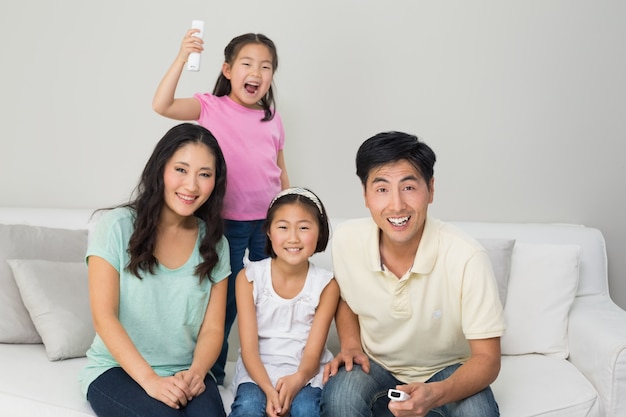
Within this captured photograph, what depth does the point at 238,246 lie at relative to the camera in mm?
2559

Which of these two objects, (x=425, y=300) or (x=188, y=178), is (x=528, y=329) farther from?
(x=188, y=178)

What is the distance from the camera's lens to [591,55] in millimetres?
3055

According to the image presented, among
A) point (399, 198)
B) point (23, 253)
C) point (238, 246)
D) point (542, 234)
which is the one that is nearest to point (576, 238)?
point (542, 234)

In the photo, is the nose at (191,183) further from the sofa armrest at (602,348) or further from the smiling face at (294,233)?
the sofa armrest at (602,348)

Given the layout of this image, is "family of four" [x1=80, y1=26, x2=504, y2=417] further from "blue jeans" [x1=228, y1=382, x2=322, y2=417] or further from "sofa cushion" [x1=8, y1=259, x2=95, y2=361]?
"sofa cushion" [x1=8, y1=259, x2=95, y2=361]

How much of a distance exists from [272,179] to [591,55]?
1.43 meters

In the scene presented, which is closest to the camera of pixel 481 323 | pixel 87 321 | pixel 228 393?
pixel 481 323

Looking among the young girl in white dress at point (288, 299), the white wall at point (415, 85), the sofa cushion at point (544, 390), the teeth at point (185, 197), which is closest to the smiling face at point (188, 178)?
the teeth at point (185, 197)

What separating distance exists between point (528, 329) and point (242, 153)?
1133 mm

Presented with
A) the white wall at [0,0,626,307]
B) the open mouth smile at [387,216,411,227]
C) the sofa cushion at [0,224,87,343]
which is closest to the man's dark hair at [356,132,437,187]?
the open mouth smile at [387,216,411,227]

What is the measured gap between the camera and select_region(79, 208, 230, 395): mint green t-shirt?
2.16 meters

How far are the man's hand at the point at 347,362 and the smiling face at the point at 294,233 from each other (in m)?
0.32

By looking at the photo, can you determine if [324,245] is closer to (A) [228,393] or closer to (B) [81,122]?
(A) [228,393]

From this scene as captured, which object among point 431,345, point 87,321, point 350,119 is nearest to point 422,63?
point 350,119
